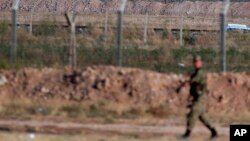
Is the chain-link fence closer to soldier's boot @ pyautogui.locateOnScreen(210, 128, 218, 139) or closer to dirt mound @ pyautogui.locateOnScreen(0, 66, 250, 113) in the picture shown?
dirt mound @ pyautogui.locateOnScreen(0, 66, 250, 113)

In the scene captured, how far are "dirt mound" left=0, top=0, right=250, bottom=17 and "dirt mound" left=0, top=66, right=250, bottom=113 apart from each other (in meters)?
A: 49.7

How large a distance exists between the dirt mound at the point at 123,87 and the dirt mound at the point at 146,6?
4969 cm

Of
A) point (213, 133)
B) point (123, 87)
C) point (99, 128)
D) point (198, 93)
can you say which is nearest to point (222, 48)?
point (123, 87)

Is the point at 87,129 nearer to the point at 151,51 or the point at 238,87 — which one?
the point at 238,87

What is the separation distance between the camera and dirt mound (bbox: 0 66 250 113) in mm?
22859

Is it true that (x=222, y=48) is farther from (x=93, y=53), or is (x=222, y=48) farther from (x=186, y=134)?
(x=186, y=134)

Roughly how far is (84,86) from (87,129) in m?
3.28

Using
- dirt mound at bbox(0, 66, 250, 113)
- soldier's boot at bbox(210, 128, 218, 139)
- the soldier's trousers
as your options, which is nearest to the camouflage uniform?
the soldier's trousers

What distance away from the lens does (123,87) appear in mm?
23047

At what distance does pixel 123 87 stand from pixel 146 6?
204 ft

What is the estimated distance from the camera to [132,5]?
3354 inches

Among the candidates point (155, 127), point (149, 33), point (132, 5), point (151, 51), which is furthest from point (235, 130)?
point (132, 5)

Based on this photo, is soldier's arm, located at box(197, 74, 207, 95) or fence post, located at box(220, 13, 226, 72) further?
fence post, located at box(220, 13, 226, 72)

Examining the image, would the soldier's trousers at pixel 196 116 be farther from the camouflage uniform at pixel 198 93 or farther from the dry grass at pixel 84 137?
the dry grass at pixel 84 137
